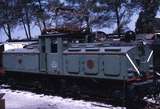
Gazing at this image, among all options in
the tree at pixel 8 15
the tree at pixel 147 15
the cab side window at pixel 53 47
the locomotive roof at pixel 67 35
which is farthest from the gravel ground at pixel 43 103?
the tree at pixel 8 15

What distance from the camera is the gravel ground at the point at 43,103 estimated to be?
1700 centimetres

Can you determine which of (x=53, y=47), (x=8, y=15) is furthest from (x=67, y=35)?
(x=8, y=15)

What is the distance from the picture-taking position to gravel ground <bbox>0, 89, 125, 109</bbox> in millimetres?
17000

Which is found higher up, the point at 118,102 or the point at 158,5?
the point at 158,5

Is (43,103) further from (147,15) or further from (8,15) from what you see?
(8,15)

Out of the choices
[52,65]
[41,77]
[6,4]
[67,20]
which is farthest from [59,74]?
[6,4]

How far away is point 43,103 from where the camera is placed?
1812cm

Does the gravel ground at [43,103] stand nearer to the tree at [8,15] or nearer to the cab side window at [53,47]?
the cab side window at [53,47]

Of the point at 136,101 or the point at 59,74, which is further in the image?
the point at 59,74

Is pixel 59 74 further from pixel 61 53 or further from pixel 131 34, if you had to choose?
pixel 131 34

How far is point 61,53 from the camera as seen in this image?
20031mm

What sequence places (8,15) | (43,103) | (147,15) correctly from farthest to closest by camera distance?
(8,15), (147,15), (43,103)

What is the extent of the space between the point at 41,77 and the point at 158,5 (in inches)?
599

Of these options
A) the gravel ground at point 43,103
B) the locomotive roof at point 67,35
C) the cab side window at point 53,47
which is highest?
the locomotive roof at point 67,35
